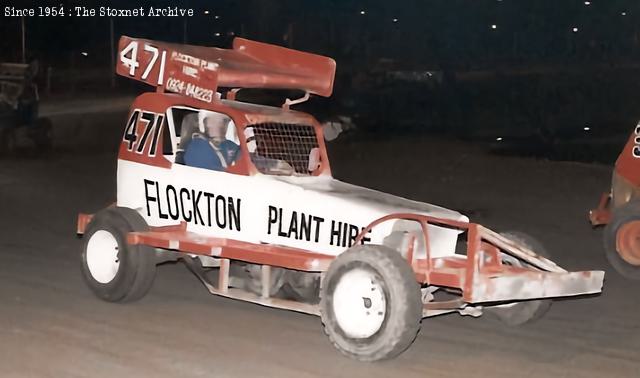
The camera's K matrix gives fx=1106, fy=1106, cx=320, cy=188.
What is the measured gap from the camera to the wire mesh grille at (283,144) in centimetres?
870

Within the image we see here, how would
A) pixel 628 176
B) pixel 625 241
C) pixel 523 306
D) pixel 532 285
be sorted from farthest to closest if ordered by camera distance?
pixel 628 176, pixel 625 241, pixel 523 306, pixel 532 285

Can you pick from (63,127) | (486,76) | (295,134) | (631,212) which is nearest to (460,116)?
(486,76)

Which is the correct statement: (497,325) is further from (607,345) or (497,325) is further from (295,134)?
(295,134)

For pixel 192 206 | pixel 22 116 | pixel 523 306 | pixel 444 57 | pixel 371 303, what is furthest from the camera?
pixel 444 57

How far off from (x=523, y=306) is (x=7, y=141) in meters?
17.1

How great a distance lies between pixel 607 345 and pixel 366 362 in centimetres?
190

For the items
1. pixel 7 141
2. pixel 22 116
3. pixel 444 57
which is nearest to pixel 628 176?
pixel 7 141

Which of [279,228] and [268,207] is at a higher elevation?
[268,207]

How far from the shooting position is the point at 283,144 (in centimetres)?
885

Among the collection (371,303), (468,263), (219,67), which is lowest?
(371,303)

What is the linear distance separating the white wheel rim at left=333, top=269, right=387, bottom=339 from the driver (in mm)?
1778

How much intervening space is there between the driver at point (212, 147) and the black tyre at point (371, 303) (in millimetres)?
1750

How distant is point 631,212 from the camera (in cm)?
1091

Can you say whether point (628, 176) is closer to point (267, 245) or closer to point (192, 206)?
point (267, 245)
